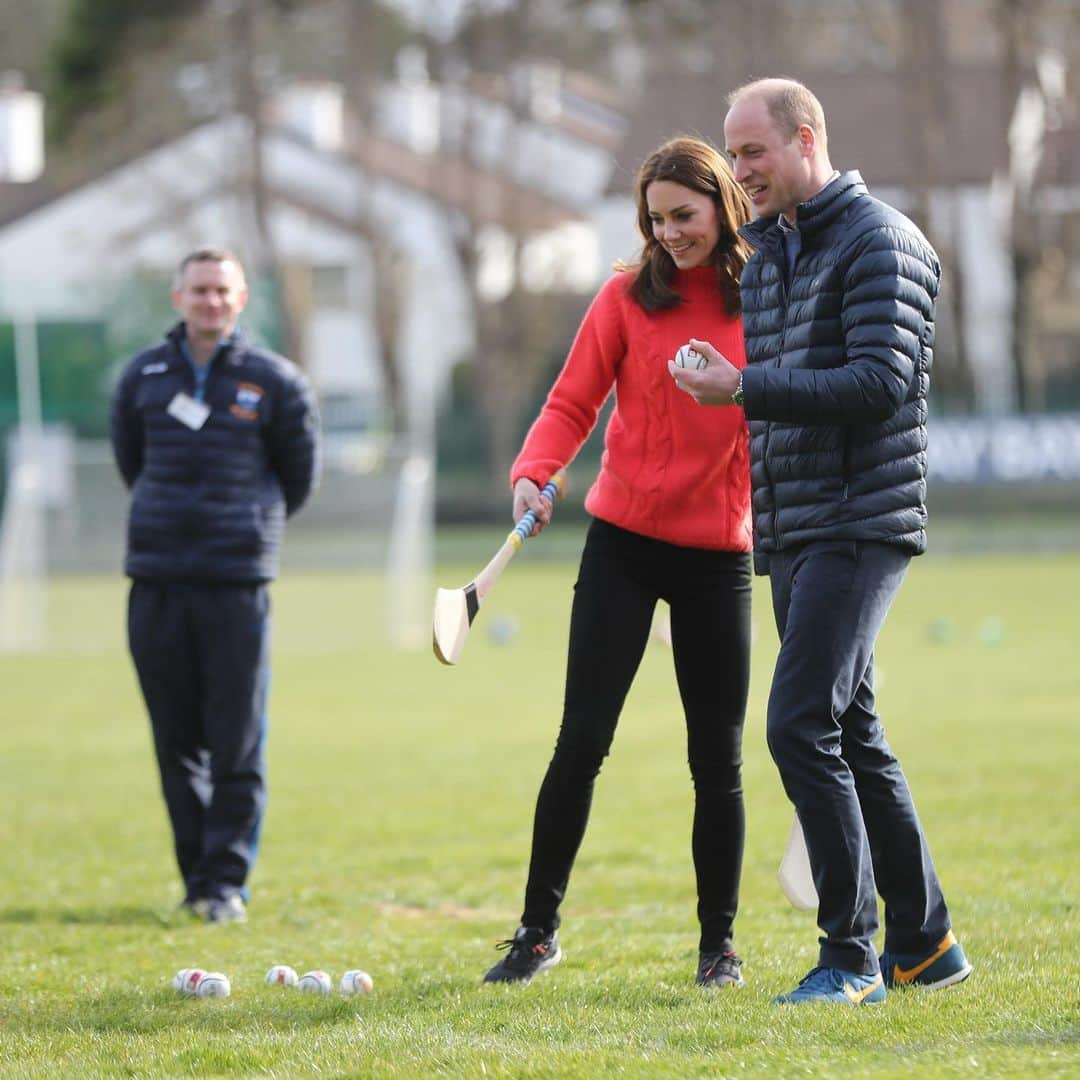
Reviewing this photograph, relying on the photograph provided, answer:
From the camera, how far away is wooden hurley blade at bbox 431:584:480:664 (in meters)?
4.89

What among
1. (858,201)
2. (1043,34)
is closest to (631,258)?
(858,201)

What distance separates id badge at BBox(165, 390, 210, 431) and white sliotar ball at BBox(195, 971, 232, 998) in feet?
7.74

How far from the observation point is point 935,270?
4715 mm

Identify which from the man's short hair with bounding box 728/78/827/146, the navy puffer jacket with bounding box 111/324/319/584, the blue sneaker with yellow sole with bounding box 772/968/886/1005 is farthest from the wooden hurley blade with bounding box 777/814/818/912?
the navy puffer jacket with bounding box 111/324/319/584

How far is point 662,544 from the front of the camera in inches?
201

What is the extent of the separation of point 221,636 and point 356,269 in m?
44.4

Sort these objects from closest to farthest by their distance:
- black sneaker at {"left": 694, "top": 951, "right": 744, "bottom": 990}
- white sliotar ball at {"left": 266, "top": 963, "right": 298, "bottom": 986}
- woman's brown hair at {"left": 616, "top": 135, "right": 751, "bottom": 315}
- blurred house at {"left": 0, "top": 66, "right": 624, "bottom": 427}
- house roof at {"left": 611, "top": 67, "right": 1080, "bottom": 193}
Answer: woman's brown hair at {"left": 616, "top": 135, "right": 751, "bottom": 315} < black sneaker at {"left": 694, "top": 951, "right": 744, "bottom": 990} < white sliotar ball at {"left": 266, "top": 963, "right": 298, "bottom": 986} < blurred house at {"left": 0, "top": 66, "right": 624, "bottom": 427} < house roof at {"left": 611, "top": 67, "right": 1080, "bottom": 193}

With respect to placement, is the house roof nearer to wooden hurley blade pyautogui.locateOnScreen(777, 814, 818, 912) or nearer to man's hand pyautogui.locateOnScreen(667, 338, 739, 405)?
wooden hurley blade pyautogui.locateOnScreen(777, 814, 818, 912)

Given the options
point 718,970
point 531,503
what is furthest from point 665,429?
point 718,970

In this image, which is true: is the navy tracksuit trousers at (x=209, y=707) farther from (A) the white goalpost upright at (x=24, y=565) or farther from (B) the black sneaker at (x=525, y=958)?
(A) the white goalpost upright at (x=24, y=565)

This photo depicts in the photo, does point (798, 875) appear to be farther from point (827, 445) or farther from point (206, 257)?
point (206, 257)

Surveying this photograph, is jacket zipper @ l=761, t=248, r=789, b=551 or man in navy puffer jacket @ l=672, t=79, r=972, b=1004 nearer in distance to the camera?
man in navy puffer jacket @ l=672, t=79, r=972, b=1004

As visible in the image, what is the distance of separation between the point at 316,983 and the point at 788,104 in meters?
2.62

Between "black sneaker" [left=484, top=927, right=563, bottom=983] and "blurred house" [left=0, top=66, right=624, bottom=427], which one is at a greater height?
"blurred house" [left=0, top=66, right=624, bottom=427]
